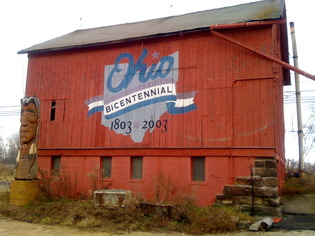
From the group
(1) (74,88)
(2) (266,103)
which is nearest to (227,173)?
(2) (266,103)

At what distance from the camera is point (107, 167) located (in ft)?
48.4

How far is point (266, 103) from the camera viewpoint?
1234 cm

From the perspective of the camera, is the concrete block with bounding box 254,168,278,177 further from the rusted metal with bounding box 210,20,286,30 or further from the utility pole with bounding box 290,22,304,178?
the utility pole with bounding box 290,22,304,178

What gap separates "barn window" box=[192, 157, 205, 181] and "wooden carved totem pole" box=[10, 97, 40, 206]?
6.33 meters

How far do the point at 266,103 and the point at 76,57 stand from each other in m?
9.14

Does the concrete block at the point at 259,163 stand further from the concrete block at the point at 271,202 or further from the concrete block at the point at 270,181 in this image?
the concrete block at the point at 271,202

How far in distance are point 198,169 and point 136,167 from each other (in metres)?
2.72

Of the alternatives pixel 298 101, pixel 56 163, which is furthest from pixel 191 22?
pixel 56 163

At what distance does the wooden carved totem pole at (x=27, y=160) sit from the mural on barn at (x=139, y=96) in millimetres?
2537

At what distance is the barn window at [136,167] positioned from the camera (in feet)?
46.2

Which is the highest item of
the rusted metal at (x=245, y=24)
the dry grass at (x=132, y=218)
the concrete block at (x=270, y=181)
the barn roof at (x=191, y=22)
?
the barn roof at (x=191, y=22)

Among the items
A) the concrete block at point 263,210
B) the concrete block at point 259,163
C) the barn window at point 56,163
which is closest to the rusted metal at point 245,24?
the concrete block at point 259,163

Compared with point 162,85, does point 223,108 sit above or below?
below

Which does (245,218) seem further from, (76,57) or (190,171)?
(76,57)
